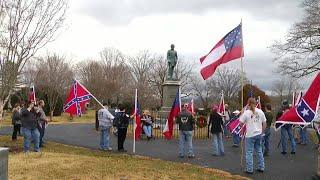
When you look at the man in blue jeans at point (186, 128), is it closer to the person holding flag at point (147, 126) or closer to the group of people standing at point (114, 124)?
the group of people standing at point (114, 124)

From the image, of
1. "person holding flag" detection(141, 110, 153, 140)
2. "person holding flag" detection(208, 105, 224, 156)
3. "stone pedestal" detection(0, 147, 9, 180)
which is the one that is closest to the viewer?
"stone pedestal" detection(0, 147, 9, 180)

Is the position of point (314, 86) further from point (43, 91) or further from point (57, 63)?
point (57, 63)

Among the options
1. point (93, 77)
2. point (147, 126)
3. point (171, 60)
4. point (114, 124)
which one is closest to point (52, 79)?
point (93, 77)

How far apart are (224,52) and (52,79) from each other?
3161 centimetres

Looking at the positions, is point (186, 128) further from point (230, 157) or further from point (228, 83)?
point (228, 83)

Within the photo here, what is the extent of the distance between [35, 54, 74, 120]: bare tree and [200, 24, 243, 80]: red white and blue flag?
26.5 metres

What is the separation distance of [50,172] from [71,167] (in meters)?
0.72

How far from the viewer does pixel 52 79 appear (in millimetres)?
42531

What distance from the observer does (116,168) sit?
11.1 metres

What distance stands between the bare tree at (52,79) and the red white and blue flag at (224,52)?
26538 millimetres

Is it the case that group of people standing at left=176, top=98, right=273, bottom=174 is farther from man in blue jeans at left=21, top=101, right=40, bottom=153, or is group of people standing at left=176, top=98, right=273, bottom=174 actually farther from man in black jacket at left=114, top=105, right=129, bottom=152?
man in blue jeans at left=21, top=101, right=40, bottom=153

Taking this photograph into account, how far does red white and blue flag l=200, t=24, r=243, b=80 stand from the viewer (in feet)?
42.4

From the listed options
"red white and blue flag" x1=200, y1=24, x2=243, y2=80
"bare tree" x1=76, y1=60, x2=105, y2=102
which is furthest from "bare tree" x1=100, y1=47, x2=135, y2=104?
"red white and blue flag" x1=200, y1=24, x2=243, y2=80

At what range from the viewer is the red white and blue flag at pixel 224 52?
1293 cm
